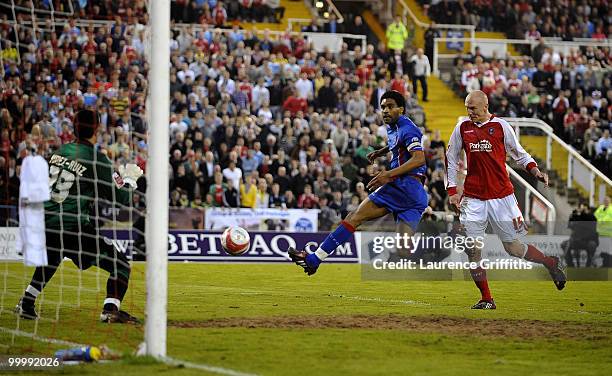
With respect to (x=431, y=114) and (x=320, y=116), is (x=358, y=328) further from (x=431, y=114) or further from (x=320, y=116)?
(x=431, y=114)

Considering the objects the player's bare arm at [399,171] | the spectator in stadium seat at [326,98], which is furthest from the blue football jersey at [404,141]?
the spectator in stadium seat at [326,98]

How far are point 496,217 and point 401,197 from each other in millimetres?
1240

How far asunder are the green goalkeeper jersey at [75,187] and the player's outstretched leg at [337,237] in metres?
3.02

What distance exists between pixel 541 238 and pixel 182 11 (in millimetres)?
15035

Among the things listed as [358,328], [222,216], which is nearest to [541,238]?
[222,216]

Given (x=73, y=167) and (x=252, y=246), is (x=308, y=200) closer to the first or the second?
(x=252, y=246)

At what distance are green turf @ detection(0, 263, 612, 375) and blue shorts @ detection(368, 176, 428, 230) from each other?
1264mm

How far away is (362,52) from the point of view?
123 feet

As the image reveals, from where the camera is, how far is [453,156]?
14812 millimetres

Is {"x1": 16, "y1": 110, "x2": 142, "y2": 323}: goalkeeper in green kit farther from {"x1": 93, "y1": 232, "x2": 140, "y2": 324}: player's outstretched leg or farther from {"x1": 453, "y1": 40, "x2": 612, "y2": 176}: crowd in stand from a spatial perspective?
{"x1": 453, "y1": 40, "x2": 612, "y2": 176}: crowd in stand

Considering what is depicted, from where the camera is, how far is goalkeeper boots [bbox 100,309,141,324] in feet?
38.9

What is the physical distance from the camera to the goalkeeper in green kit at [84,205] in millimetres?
11953

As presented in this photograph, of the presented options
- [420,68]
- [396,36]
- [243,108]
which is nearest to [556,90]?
[420,68]

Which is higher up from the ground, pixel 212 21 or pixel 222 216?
pixel 212 21
